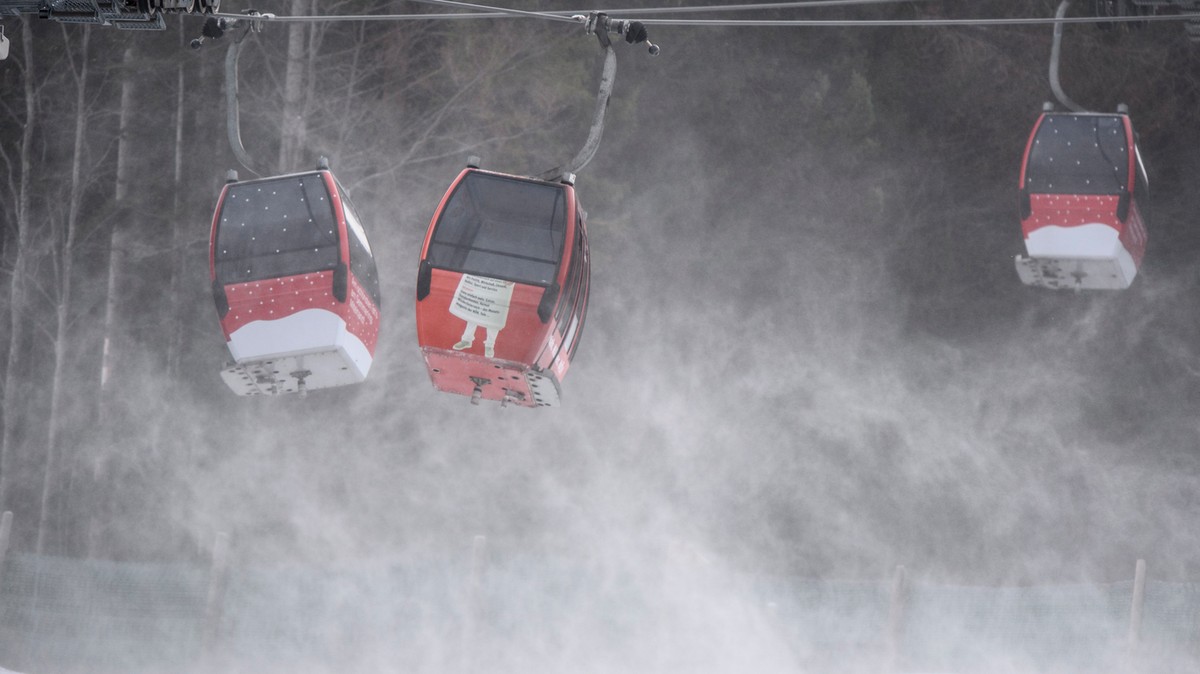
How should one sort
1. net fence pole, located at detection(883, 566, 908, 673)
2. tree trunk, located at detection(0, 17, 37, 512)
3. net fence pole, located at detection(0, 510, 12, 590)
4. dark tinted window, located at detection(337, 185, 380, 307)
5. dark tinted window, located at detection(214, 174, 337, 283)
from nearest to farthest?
dark tinted window, located at detection(214, 174, 337, 283) → dark tinted window, located at detection(337, 185, 380, 307) → net fence pole, located at detection(883, 566, 908, 673) → net fence pole, located at detection(0, 510, 12, 590) → tree trunk, located at detection(0, 17, 37, 512)

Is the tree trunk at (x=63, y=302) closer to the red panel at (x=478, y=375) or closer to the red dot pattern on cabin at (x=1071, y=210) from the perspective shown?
the red panel at (x=478, y=375)

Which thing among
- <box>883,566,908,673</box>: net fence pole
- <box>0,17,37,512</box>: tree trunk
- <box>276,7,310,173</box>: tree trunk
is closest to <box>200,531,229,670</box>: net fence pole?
<box>883,566,908,673</box>: net fence pole

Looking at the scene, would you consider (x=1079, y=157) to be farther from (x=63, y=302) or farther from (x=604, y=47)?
(x=63, y=302)

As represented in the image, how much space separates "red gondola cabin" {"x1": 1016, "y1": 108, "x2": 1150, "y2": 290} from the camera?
52.1 feet

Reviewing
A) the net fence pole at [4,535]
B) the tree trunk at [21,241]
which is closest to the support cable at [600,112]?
the net fence pole at [4,535]

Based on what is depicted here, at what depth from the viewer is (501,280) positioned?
11633 mm

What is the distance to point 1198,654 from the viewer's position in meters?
14.7

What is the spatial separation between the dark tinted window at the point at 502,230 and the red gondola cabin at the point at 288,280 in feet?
2.93

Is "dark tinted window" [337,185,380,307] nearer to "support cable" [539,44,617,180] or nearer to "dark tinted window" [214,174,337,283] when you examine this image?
"dark tinted window" [214,174,337,283]

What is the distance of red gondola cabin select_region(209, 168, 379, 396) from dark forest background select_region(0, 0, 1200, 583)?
9201 millimetres

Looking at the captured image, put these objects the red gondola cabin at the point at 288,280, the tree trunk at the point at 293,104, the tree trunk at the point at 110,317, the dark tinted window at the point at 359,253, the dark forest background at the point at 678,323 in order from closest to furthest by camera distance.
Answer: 1. the red gondola cabin at the point at 288,280
2. the dark tinted window at the point at 359,253
3. the tree trunk at the point at 293,104
4. the dark forest background at the point at 678,323
5. the tree trunk at the point at 110,317

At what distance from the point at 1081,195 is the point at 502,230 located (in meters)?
7.08

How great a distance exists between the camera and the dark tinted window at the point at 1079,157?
627 inches

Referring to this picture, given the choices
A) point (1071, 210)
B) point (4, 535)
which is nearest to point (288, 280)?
point (4, 535)
